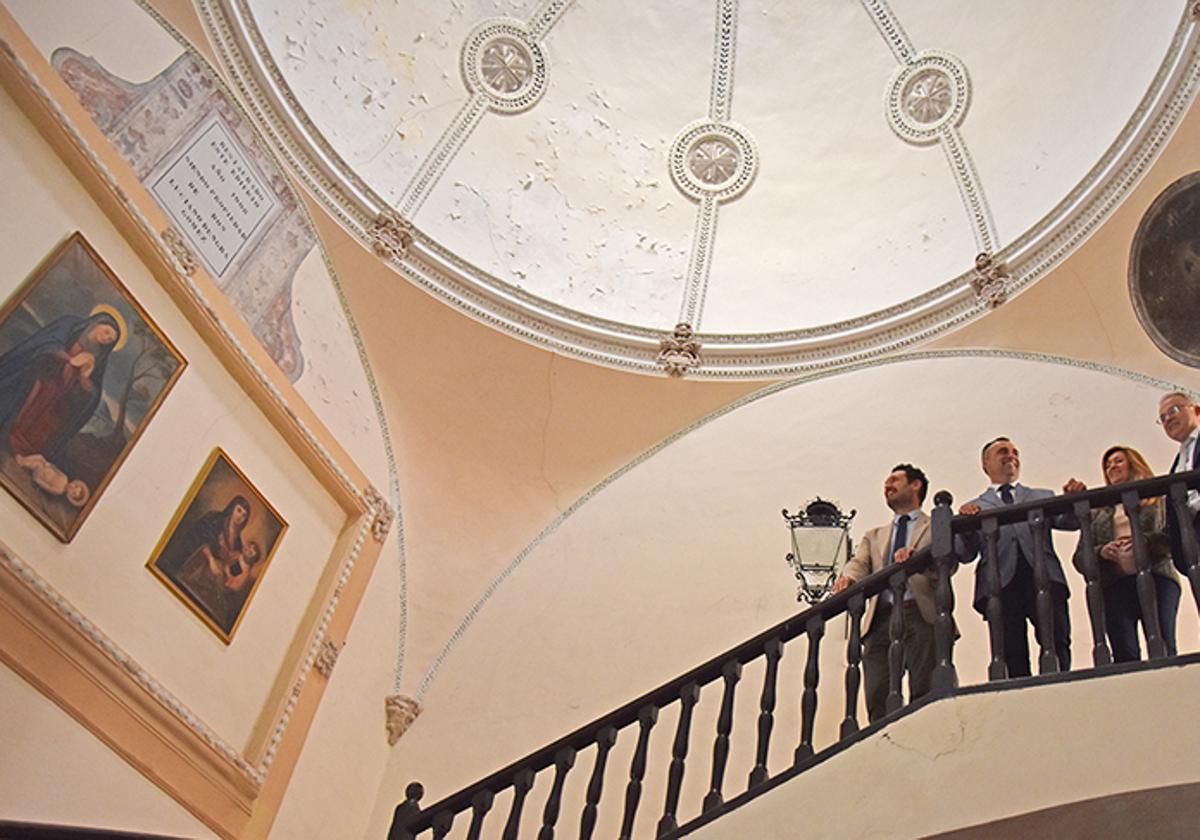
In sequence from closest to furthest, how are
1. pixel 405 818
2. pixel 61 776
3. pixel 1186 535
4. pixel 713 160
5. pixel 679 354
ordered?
pixel 1186 535 < pixel 405 818 < pixel 61 776 < pixel 679 354 < pixel 713 160

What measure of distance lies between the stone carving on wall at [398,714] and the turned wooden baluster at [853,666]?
15.6ft

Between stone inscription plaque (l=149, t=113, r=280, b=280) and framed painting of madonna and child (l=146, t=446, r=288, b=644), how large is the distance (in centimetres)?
147

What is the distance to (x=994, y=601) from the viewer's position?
16.0 ft

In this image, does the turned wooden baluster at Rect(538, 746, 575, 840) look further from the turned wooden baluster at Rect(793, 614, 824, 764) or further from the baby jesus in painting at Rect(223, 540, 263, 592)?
the baby jesus in painting at Rect(223, 540, 263, 592)

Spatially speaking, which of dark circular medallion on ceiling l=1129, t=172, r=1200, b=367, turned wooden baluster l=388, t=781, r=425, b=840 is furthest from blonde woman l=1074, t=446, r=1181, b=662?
dark circular medallion on ceiling l=1129, t=172, r=1200, b=367

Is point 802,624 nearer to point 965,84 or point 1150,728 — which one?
point 1150,728

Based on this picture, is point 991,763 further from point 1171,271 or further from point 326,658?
point 326,658

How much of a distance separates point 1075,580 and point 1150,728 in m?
3.80

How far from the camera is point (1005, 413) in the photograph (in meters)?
9.22

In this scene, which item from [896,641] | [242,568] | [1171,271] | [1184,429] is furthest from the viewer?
[1171,271]

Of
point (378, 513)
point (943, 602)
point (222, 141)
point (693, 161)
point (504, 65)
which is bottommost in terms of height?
point (943, 602)

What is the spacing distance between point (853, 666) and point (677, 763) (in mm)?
825

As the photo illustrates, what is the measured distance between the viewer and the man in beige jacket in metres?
5.25

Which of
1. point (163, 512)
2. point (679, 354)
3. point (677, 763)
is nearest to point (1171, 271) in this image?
point (679, 354)
